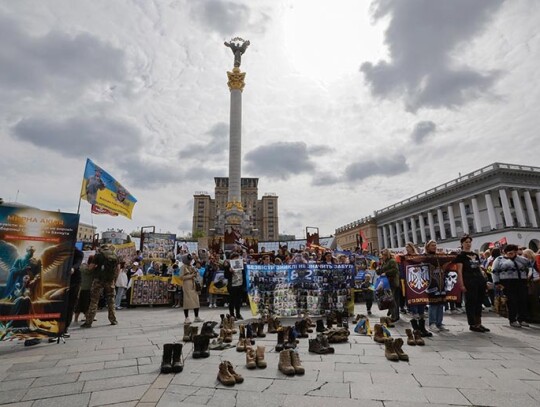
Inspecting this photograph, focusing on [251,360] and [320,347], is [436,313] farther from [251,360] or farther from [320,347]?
Result: [251,360]

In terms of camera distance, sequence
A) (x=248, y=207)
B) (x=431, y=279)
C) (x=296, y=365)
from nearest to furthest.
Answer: (x=296, y=365) < (x=431, y=279) < (x=248, y=207)

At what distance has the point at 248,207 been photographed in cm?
14912

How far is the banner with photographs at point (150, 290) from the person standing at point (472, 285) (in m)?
11.7

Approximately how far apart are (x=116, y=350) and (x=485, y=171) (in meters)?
63.3

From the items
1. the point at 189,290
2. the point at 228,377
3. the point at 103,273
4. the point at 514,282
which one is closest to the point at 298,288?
the point at 189,290

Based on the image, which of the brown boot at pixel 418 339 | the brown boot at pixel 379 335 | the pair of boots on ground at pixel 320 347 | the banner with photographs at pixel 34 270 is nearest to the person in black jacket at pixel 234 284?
the banner with photographs at pixel 34 270

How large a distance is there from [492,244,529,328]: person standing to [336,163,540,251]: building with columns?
146ft

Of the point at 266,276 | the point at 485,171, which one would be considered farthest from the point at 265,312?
the point at 485,171

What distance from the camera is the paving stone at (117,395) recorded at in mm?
3511

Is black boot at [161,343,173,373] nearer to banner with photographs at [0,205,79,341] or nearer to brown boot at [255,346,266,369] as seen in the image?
brown boot at [255,346,266,369]

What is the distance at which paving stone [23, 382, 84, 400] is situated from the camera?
12.2ft

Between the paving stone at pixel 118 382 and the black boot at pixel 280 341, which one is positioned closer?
the paving stone at pixel 118 382

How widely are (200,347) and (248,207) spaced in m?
144

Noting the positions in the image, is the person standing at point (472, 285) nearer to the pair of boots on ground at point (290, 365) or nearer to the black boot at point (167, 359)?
the pair of boots on ground at point (290, 365)
